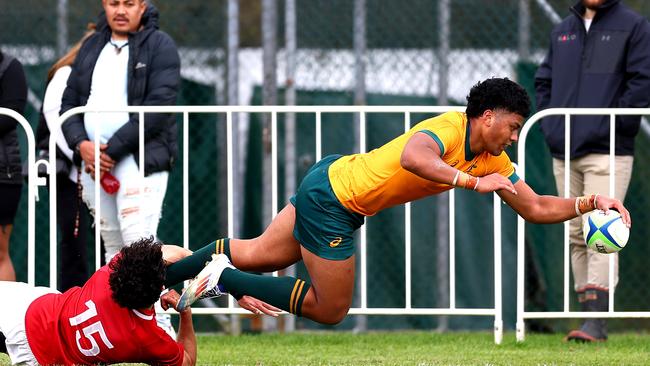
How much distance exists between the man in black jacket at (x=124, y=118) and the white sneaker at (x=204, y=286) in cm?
142

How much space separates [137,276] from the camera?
19.3 ft

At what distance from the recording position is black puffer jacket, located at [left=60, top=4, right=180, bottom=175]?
7801 mm

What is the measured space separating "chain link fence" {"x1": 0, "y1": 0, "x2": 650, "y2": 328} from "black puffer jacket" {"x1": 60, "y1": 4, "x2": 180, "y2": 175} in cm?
141

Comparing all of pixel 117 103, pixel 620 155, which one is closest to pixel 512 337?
pixel 620 155

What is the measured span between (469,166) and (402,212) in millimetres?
3322

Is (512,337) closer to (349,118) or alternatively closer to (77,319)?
(349,118)

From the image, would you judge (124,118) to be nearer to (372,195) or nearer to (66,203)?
(66,203)

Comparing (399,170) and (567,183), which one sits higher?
(399,170)

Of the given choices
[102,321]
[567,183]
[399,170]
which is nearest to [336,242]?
[399,170]

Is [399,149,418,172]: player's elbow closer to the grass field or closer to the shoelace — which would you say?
the shoelace

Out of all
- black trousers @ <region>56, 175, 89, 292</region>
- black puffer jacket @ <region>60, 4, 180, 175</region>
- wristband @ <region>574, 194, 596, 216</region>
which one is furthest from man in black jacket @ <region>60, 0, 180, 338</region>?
wristband @ <region>574, 194, 596, 216</region>

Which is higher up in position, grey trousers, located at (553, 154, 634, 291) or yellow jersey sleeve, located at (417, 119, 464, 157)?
yellow jersey sleeve, located at (417, 119, 464, 157)

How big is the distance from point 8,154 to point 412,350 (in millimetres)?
2845

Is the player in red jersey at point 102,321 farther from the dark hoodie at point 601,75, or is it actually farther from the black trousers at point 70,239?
the dark hoodie at point 601,75
